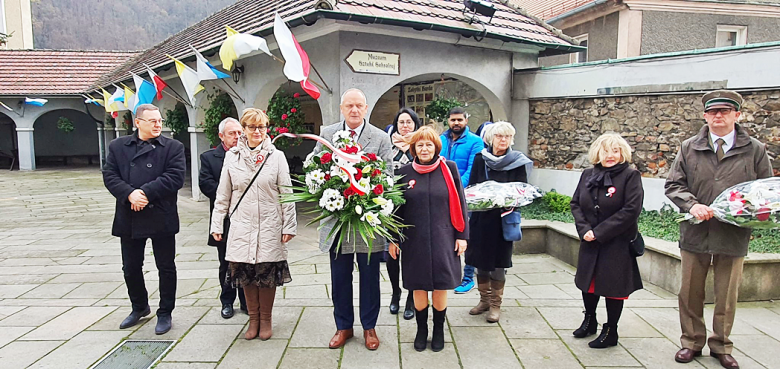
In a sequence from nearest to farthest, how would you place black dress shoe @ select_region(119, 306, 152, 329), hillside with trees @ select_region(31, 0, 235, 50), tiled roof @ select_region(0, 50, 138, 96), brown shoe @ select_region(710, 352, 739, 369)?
1. brown shoe @ select_region(710, 352, 739, 369)
2. black dress shoe @ select_region(119, 306, 152, 329)
3. tiled roof @ select_region(0, 50, 138, 96)
4. hillside with trees @ select_region(31, 0, 235, 50)

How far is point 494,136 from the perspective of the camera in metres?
4.15

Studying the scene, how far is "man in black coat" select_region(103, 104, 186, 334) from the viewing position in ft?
12.4

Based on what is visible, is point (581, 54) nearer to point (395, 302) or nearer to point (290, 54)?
point (290, 54)

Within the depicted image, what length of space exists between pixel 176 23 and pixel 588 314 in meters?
65.7

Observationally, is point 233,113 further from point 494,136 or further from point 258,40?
point 494,136

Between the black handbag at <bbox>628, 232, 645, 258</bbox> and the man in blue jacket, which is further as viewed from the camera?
the man in blue jacket

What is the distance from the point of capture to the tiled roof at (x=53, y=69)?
19.6 meters

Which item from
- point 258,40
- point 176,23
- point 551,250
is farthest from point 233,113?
point 176,23

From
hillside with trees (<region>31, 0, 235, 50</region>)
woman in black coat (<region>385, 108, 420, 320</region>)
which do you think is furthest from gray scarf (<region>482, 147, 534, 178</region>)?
hillside with trees (<region>31, 0, 235, 50</region>)

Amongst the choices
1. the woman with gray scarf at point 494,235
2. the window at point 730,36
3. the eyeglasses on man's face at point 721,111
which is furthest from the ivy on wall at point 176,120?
the window at point 730,36

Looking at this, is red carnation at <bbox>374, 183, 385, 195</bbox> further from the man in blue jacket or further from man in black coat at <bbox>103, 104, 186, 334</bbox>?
man in black coat at <bbox>103, 104, 186, 334</bbox>

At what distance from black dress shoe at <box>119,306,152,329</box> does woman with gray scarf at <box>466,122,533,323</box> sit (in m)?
2.75

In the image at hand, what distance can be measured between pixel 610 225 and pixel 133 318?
3.75 meters

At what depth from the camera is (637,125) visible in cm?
690
